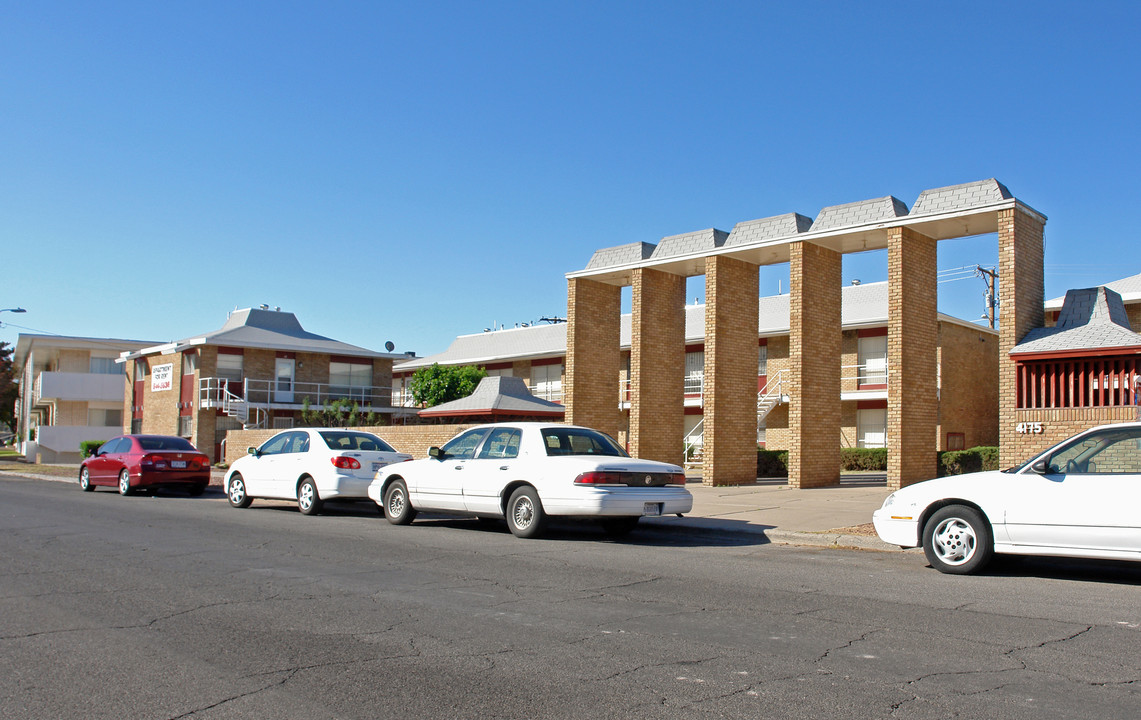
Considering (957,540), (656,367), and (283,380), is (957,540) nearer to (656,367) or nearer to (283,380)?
(656,367)

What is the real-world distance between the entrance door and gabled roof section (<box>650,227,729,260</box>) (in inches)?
995

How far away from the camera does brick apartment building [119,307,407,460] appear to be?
4162 cm

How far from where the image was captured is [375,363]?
1893 inches

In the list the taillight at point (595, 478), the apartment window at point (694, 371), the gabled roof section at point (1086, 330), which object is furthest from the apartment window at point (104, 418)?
the gabled roof section at point (1086, 330)

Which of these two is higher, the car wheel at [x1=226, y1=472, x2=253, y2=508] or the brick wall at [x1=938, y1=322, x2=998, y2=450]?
the brick wall at [x1=938, y1=322, x2=998, y2=450]

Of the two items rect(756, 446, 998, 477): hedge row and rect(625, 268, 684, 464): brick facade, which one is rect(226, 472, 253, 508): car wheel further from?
rect(756, 446, 998, 477): hedge row

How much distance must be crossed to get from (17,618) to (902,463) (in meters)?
16.4

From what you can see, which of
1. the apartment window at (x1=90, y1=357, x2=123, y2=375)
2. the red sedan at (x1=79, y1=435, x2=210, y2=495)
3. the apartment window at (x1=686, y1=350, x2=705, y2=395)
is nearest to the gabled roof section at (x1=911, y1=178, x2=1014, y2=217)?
the red sedan at (x1=79, y1=435, x2=210, y2=495)

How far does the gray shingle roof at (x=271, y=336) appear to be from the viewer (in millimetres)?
42531

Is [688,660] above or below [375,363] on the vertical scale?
below

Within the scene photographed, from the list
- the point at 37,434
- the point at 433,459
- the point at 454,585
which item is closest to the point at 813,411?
the point at 433,459

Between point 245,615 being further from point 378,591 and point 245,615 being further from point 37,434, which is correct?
point 37,434

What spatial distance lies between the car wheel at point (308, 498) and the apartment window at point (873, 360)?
24200mm

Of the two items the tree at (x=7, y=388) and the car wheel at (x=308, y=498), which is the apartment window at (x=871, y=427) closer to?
the car wheel at (x=308, y=498)
